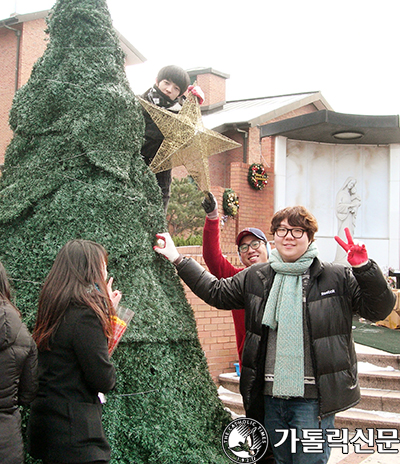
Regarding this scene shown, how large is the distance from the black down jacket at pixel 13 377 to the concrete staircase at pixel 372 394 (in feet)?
13.9

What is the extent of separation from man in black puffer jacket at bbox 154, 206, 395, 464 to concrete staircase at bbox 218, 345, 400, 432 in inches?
126

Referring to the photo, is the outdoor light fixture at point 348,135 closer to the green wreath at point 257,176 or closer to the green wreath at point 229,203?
the green wreath at point 257,176

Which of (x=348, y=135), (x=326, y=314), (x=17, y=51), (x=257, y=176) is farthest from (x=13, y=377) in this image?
(x=17, y=51)

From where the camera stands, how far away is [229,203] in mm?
11555

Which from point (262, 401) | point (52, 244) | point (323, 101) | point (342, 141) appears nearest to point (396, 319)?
point (342, 141)

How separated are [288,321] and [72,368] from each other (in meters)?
1.14

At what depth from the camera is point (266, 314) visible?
2.59 meters

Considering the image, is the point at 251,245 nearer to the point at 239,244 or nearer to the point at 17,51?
the point at 239,244

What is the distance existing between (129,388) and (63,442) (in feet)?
2.09

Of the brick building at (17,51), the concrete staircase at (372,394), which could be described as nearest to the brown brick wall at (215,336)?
the concrete staircase at (372,394)

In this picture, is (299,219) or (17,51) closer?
(299,219)

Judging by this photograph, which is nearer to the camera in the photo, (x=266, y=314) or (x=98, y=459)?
(x=98, y=459)

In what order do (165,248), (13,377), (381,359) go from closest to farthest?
(13,377), (165,248), (381,359)

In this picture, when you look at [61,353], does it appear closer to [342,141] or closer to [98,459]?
[98,459]
